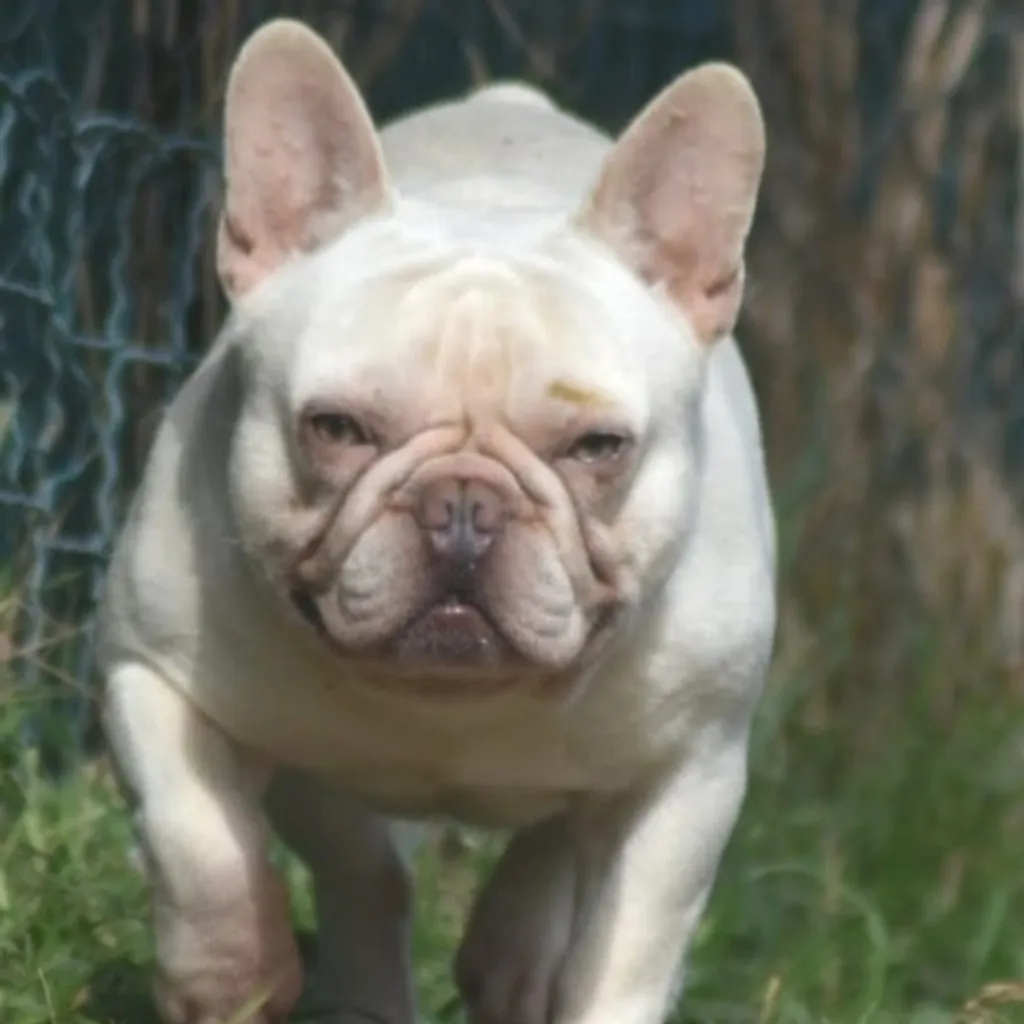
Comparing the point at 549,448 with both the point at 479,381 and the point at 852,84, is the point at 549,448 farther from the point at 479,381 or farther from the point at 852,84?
the point at 852,84

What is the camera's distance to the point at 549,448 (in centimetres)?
306

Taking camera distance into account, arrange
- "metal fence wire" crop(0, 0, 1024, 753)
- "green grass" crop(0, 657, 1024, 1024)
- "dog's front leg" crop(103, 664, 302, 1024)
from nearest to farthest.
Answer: "dog's front leg" crop(103, 664, 302, 1024) → "green grass" crop(0, 657, 1024, 1024) → "metal fence wire" crop(0, 0, 1024, 753)

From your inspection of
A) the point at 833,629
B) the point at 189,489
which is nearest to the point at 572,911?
the point at 189,489

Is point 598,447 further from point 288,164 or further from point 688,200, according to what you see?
point 288,164

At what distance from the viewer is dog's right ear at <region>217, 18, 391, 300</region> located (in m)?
3.28

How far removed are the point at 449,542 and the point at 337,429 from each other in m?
0.16

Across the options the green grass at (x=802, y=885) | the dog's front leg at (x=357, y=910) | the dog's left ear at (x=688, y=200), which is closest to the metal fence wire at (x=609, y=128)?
the green grass at (x=802, y=885)

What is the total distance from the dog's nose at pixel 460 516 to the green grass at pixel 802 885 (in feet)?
2.58

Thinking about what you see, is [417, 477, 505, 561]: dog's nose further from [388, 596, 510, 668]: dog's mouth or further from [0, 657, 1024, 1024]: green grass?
[0, 657, 1024, 1024]: green grass

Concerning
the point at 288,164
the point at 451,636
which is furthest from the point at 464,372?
the point at 288,164

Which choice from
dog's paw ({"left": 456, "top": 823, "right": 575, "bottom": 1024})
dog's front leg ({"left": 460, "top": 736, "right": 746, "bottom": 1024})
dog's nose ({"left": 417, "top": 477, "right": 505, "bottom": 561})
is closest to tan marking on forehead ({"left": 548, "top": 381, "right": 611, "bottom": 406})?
dog's nose ({"left": 417, "top": 477, "right": 505, "bottom": 561})

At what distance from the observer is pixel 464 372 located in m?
3.06

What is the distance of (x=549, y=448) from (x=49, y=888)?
1.04 m

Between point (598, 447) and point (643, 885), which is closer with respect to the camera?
point (598, 447)
